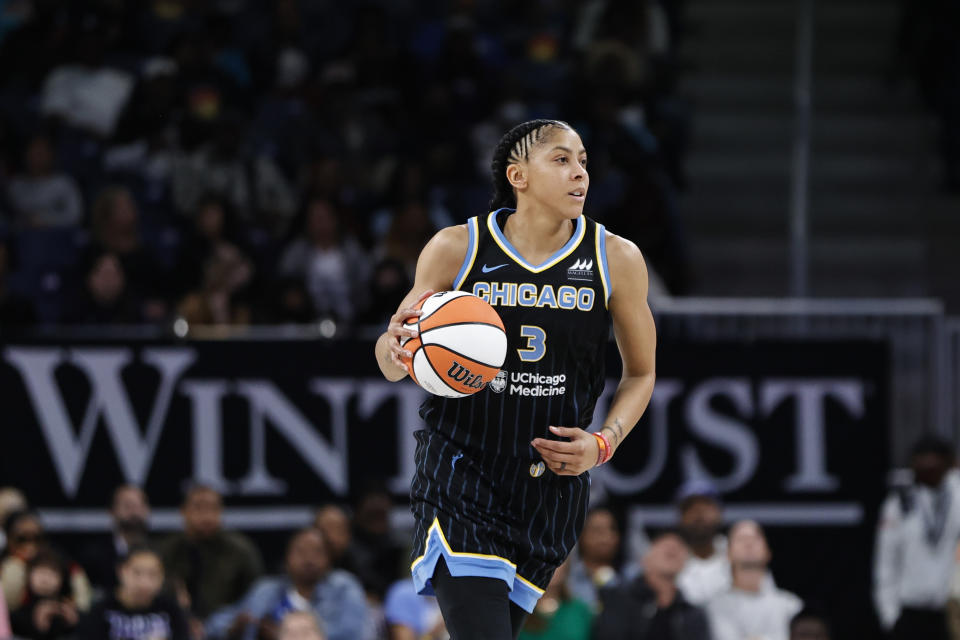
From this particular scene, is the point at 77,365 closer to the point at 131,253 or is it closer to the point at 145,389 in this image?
the point at 145,389

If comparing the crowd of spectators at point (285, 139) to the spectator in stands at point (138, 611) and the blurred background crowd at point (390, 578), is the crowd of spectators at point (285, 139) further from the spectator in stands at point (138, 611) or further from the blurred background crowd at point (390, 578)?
the spectator in stands at point (138, 611)

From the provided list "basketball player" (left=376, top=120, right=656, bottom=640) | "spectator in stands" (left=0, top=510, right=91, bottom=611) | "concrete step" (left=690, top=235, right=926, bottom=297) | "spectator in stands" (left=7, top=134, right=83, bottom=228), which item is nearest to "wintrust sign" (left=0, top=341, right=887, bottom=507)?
"spectator in stands" (left=0, top=510, right=91, bottom=611)

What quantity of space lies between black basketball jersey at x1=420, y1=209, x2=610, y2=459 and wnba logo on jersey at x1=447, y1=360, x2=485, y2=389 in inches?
8.1

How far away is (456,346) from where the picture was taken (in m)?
4.95

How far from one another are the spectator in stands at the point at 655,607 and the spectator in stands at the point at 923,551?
1834mm

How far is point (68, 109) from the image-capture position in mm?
13508

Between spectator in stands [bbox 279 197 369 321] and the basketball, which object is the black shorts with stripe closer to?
the basketball

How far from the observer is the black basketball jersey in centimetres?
526

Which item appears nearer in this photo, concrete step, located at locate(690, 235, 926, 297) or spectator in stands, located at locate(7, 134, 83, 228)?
spectator in stands, located at locate(7, 134, 83, 228)

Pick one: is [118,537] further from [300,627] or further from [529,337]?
[529,337]

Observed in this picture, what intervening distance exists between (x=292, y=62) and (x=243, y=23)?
1.04 metres

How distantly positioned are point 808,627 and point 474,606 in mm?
4622

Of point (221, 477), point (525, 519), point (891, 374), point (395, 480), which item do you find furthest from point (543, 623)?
point (525, 519)

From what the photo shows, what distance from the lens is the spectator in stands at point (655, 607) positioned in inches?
365
